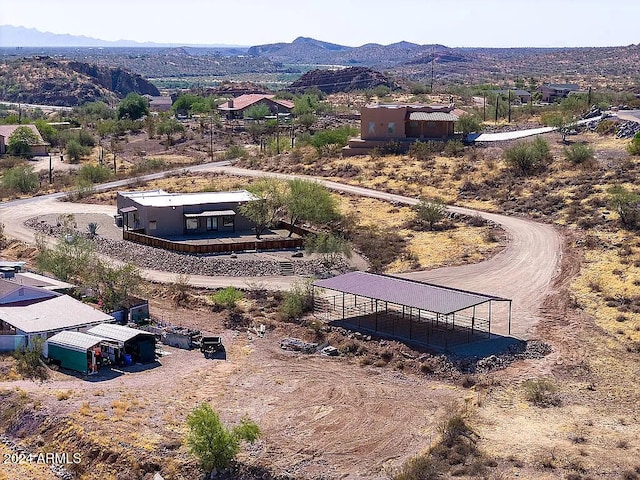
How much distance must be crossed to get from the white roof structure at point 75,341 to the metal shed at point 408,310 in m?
11.2

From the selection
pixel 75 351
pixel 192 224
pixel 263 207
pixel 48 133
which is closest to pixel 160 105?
pixel 48 133

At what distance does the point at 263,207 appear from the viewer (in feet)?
195

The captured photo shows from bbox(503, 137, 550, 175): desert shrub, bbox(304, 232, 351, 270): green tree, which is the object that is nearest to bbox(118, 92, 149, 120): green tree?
bbox(503, 137, 550, 175): desert shrub

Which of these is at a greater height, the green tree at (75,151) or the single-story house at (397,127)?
the single-story house at (397,127)

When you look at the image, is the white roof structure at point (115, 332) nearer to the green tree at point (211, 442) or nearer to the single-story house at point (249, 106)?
the green tree at point (211, 442)

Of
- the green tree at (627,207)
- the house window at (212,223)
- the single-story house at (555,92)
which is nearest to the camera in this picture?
the green tree at (627,207)

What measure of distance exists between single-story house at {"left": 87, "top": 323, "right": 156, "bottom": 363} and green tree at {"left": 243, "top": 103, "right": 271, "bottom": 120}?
3690 inches

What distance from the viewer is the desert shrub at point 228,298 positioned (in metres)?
45.5

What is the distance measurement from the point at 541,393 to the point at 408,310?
37.0 feet

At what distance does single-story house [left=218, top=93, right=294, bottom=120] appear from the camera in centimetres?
13775

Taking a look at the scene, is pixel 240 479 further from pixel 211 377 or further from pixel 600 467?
pixel 600 467

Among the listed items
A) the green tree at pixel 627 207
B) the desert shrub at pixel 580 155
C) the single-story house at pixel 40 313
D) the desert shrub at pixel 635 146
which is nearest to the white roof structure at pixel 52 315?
the single-story house at pixel 40 313

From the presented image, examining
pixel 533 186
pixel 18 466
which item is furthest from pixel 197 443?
pixel 533 186

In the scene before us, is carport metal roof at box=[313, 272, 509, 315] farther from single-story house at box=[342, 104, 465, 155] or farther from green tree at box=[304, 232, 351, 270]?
single-story house at box=[342, 104, 465, 155]
